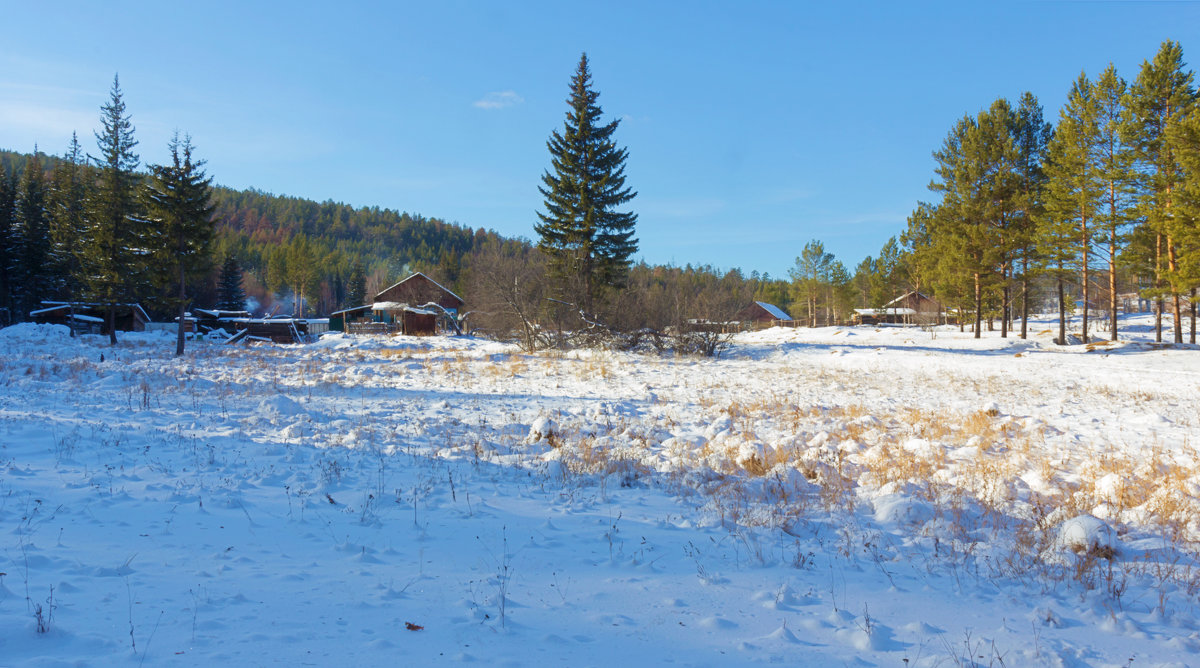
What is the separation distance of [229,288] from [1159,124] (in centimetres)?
8526

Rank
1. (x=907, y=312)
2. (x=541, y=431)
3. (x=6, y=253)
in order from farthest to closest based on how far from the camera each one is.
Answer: (x=907, y=312) → (x=6, y=253) → (x=541, y=431)

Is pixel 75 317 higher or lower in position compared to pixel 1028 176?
lower

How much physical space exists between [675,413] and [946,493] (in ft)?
17.5

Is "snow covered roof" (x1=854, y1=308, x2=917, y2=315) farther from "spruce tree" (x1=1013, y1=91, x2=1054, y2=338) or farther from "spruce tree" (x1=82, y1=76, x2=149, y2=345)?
"spruce tree" (x1=82, y1=76, x2=149, y2=345)

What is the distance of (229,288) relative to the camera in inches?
2719

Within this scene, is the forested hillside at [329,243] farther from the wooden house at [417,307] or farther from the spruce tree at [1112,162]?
the spruce tree at [1112,162]

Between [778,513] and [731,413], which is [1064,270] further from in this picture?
[778,513]

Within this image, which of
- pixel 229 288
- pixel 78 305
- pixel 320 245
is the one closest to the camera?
pixel 78 305

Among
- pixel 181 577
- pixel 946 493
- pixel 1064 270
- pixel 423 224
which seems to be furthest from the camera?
pixel 423 224

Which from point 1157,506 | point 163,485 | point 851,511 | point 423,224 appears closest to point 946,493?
point 851,511

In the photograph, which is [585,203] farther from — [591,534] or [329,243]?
[329,243]

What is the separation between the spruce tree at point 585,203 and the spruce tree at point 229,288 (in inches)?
2239

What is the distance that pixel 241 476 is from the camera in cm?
621

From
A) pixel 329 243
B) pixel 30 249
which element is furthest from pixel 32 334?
pixel 329 243
